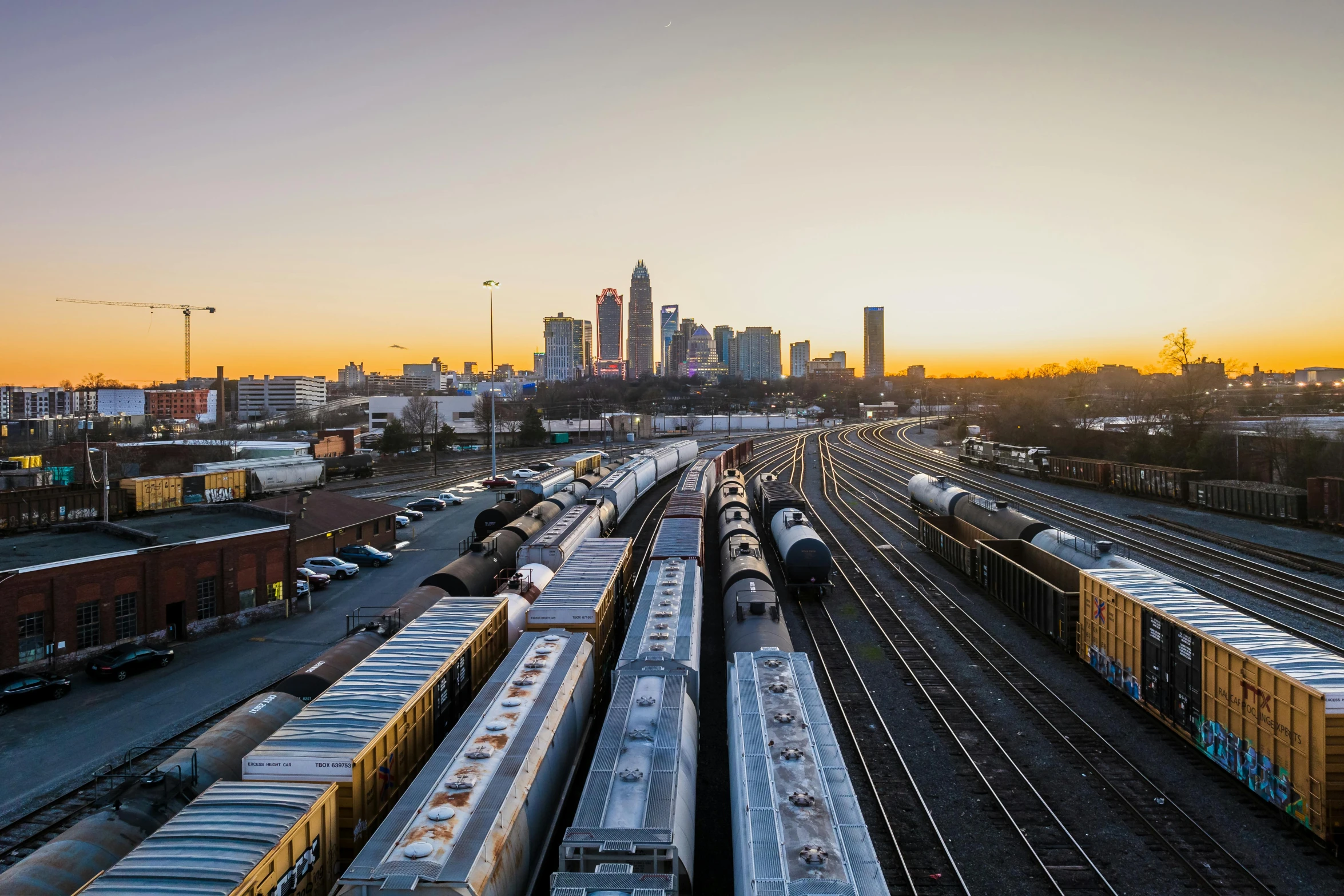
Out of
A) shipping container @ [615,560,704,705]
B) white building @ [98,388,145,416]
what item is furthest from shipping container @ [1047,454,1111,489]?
white building @ [98,388,145,416]

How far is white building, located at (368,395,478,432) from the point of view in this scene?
121125 millimetres

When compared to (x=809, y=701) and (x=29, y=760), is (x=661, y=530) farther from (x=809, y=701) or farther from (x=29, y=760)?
(x=29, y=760)

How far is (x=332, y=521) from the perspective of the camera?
115 feet

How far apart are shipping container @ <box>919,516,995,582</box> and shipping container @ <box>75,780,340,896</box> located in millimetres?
26105

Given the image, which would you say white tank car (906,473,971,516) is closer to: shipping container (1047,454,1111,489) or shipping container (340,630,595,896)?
shipping container (1047,454,1111,489)

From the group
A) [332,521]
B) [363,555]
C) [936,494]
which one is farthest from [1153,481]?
[332,521]

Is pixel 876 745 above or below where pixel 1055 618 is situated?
below

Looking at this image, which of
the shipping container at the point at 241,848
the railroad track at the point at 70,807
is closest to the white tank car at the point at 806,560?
the railroad track at the point at 70,807

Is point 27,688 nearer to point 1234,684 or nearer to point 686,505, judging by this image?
point 686,505

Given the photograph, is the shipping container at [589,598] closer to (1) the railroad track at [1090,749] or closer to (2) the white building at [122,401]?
(1) the railroad track at [1090,749]

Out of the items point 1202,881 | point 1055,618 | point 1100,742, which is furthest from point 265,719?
point 1055,618

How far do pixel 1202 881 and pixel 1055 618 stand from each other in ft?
35.9

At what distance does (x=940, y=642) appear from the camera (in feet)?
74.8

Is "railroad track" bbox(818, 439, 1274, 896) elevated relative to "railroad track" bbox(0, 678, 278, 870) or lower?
elevated
